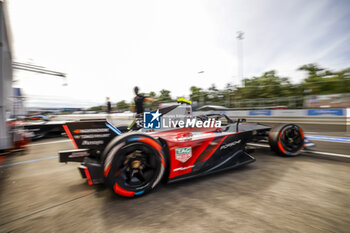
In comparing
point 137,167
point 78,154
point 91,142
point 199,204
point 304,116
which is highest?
point 304,116

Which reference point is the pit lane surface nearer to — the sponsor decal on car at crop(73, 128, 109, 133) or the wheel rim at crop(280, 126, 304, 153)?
the wheel rim at crop(280, 126, 304, 153)

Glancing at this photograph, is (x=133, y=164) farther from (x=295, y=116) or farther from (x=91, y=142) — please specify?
(x=295, y=116)

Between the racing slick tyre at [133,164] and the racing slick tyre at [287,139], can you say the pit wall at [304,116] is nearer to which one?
the racing slick tyre at [287,139]

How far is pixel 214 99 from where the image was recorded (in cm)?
1891

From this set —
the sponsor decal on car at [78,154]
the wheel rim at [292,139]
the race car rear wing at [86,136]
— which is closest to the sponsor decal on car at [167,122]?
the race car rear wing at [86,136]

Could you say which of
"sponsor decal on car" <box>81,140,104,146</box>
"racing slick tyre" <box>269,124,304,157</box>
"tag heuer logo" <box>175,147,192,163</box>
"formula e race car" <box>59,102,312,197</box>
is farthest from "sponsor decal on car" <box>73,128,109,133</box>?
"racing slick tyre" <box>269,124,304,157</box>

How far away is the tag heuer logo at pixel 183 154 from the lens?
2229 mm

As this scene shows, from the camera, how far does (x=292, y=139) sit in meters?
3.42

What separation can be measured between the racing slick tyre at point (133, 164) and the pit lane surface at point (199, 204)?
157 millimetres

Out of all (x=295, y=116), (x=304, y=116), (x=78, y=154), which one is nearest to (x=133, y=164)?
(x=78, y=154)

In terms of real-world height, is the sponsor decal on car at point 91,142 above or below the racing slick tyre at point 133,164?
above

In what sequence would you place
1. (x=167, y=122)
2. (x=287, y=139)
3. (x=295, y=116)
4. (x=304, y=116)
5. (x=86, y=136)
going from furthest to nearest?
(x=295, y=116)
(x=304, y=116)
(x=287, y=139)
(x=167, y=122)
(x=86, y=136)

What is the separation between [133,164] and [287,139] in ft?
10.4

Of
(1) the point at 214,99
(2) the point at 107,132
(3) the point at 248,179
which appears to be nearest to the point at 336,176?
(3) the point at 248,179
